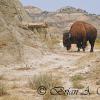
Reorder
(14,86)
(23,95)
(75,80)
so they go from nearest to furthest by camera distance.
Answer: (23,95) → (14,86) → (75,80)

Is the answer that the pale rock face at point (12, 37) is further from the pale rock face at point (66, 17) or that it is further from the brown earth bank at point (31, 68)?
the pale rock face at point (66, 17)

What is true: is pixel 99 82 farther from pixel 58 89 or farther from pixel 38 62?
pixel 38 62

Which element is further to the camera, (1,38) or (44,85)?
(1,38)

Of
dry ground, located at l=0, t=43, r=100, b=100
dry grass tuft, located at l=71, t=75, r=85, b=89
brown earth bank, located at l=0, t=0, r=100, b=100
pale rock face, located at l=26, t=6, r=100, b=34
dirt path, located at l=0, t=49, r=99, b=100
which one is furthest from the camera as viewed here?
pale rock face, located at l=26, t=6, r=100, b=34

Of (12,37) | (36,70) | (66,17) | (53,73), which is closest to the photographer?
(53,73)

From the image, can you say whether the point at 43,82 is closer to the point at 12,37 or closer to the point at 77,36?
the point at 12,37

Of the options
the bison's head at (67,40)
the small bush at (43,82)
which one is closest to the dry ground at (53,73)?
the small bush at (43,82)

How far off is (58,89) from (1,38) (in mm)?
7185

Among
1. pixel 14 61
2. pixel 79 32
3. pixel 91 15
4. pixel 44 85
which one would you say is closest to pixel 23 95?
pixel 44 85

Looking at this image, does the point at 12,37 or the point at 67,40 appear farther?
the point at 67,40

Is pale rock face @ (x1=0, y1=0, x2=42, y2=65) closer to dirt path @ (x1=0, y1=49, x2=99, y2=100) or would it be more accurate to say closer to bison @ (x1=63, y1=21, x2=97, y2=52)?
dirt path @ (x1=0, y1=49, x2=99, y2=100)

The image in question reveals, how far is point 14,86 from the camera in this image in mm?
12914

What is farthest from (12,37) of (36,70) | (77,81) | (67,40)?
(67,40)

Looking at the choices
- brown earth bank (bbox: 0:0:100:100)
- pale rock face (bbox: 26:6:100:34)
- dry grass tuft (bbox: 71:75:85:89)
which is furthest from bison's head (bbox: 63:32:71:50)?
pale rock face (bbox: 26:6:100:34)
